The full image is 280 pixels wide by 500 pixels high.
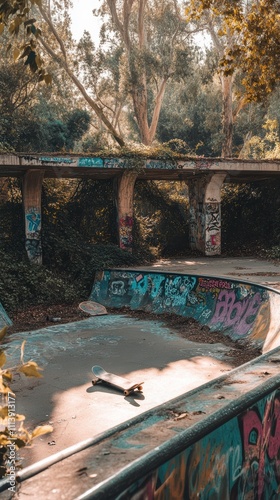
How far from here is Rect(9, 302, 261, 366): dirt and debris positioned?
9.49 metres

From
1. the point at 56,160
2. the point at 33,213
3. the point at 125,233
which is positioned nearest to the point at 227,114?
the point at 125,233

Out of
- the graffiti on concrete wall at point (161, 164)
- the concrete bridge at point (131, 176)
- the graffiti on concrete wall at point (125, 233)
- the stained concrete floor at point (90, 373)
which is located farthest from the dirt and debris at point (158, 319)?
the graffiti on concrete wall at point (161, 164)

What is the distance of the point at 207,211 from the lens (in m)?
20.5

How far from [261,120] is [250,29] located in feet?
96.2

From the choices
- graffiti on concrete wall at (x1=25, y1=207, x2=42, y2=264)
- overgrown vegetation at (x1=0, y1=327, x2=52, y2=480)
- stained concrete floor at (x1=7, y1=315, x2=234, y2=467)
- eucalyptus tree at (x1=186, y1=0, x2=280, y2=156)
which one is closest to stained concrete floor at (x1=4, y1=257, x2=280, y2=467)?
stained concrete floor at (x1=7, y1=315, x2=234, y2=467)

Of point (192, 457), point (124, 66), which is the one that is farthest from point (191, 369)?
point (124, 66)

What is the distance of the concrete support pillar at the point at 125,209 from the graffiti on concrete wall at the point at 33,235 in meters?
3.33

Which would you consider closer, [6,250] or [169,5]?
[6,250]

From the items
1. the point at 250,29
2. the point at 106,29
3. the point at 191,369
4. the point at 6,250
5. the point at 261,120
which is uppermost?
the point at 106,29

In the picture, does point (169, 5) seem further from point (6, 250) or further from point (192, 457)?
point (192, 457)

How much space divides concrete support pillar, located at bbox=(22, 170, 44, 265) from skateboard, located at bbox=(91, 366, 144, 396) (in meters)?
9.53

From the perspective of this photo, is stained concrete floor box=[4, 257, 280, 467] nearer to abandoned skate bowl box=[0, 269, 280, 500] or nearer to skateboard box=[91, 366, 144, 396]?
skateboard box=[91, 366, 144, 396]

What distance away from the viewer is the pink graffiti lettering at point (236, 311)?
10625mm

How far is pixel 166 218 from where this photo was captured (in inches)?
894
